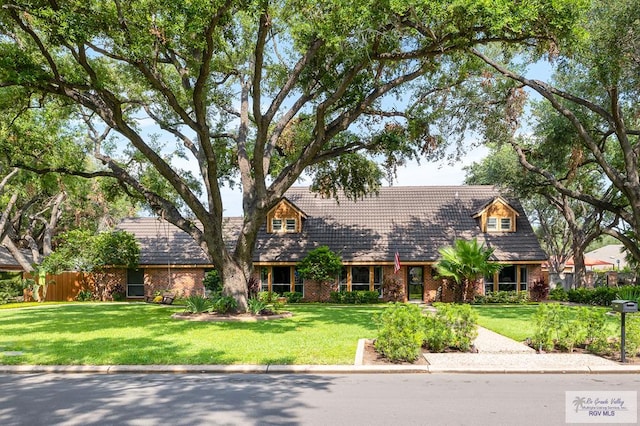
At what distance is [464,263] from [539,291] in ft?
19.5

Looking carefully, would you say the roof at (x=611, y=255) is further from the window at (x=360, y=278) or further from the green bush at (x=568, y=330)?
the green bush at (x=568, y=330)

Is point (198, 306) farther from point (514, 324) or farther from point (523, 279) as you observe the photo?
point (523, 279)

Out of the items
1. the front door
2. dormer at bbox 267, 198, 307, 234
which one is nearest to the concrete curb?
the front door

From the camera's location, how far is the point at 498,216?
3153cm

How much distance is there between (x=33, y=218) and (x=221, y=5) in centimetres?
3325

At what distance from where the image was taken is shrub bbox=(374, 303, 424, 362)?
1004cm

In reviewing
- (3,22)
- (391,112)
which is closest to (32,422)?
(3,22)

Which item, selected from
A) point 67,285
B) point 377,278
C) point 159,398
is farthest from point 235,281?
point 67,285

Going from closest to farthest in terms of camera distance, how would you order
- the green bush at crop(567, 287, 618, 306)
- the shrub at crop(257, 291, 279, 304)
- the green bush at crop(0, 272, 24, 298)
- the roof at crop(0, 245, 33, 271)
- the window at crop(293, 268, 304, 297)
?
1. the green bush at crop(567, 287, 618, 306)
2. the shrub at crop(257, 291, 279, 304)
3. the green bush at crop(0, 272, 24, 298)
4. the window at crop(293, 268, 304, 297)
5. the roof at crop(0, 245, 33, 271)

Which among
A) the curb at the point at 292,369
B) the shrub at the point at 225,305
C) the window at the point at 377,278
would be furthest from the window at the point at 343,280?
the curb at the point at 292,369

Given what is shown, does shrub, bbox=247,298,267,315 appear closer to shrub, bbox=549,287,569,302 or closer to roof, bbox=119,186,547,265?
roof, bbox=119,186,547,265

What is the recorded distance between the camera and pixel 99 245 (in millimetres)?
29500

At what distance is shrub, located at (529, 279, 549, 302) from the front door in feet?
20.1

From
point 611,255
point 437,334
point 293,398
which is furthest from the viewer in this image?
point 611,255
